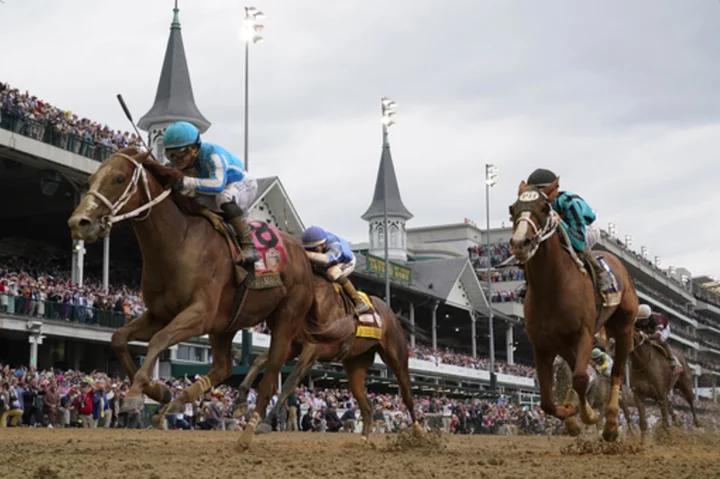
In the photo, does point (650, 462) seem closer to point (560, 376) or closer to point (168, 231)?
point (168, 231)

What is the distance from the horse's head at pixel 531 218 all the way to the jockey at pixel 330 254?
352cm

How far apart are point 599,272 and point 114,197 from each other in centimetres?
515

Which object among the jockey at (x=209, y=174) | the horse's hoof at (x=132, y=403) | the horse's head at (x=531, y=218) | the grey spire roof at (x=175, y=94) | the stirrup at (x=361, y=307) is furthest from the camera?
the grey spire roof at (x=175, y=94)

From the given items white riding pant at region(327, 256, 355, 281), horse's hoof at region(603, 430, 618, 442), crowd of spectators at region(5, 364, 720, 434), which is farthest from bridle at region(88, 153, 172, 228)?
crowd of spectators at region(5, 364, 720, 434)

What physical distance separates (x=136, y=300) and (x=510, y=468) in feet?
77.7

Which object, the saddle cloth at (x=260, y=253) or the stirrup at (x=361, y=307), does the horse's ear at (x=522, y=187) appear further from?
the stirrup at (x=361, y=307)

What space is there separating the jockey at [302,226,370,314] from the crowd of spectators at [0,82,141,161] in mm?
16563

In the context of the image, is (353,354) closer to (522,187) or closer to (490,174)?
(522,187)

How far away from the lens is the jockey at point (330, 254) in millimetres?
12367

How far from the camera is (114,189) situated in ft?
26.2

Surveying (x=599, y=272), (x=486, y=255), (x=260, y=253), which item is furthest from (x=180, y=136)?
(x=486, y=255)

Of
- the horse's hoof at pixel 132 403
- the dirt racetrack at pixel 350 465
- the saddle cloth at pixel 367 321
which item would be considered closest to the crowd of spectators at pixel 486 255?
the saddle cloth at pixel 367 321

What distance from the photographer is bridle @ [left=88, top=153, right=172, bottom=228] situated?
25.7 ft

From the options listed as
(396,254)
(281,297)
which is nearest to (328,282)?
(281,297)
